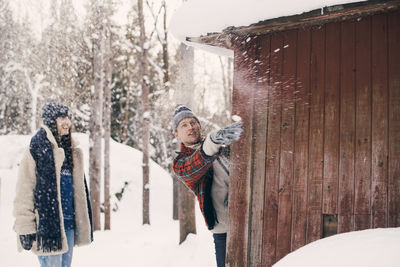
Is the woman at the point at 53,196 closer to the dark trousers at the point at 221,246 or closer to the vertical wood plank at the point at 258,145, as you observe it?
the dark trousers at the point at 221,246

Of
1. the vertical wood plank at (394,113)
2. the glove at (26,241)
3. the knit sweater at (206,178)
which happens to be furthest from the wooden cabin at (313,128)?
the glove at (26,241)

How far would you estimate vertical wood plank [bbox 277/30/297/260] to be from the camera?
298 centimetres

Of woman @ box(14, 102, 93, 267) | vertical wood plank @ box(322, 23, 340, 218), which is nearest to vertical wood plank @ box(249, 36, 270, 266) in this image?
vertical wood plank @ box(322, 23, 340, 218)

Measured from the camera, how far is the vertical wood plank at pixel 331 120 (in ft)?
9.22

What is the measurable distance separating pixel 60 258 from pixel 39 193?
24.9 inches

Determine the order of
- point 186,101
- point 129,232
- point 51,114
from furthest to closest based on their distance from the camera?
point 129,232 < point 186,101 < point 51,114

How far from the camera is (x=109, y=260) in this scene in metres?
6.61

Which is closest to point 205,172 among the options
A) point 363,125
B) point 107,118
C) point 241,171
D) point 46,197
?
point 241,171

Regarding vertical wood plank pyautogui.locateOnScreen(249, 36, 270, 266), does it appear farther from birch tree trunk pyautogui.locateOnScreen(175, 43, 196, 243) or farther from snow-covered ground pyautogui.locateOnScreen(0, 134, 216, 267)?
birch tree trunk pyautogui.locateOnScreen(175, 43, 196, 243)

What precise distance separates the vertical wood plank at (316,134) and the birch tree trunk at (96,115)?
7.47 metres

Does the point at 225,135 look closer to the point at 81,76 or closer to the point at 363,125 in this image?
the point at 363,125

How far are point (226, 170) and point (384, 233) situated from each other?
1471 millimetres

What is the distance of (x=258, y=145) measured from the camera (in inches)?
126

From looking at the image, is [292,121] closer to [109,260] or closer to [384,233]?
[384,233]
